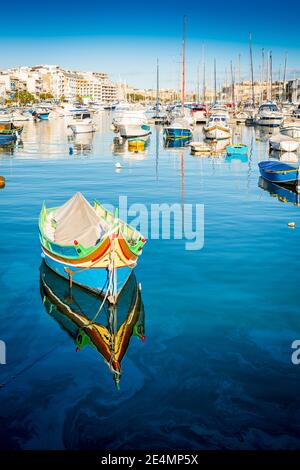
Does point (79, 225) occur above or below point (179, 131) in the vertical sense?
below

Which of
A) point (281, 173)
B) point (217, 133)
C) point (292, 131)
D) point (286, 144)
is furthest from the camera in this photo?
point (217, 133)

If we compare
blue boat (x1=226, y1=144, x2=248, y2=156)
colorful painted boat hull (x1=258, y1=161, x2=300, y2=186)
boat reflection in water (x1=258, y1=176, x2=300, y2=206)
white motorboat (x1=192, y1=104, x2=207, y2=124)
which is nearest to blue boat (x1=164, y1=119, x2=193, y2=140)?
blue boat (x1=226, y1=144, x2=248, y2=156)

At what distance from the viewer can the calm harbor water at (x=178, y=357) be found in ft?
33.0

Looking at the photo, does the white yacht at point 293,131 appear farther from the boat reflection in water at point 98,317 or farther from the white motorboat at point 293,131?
the boat reflection in water at point 98,317

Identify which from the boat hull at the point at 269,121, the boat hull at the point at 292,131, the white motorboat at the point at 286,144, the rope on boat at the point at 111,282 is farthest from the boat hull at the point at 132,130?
the rope on boat at the point at 111,282

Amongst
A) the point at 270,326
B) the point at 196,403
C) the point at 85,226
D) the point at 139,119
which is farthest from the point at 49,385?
the point at 139,119

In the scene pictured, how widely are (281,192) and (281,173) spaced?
1.98 m

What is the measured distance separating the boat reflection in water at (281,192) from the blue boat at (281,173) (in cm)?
40

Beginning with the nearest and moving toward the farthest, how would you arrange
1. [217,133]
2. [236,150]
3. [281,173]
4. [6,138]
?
[281,173], [236,150], [6,138], [217,133]

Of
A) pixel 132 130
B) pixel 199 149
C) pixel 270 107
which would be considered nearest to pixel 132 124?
pixel 132 130

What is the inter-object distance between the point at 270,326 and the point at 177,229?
10935 millimetres

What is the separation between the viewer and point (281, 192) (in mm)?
34969

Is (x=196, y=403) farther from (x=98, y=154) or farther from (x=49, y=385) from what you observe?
(x=98, y=154)

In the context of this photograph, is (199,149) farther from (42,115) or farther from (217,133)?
(42,115)
